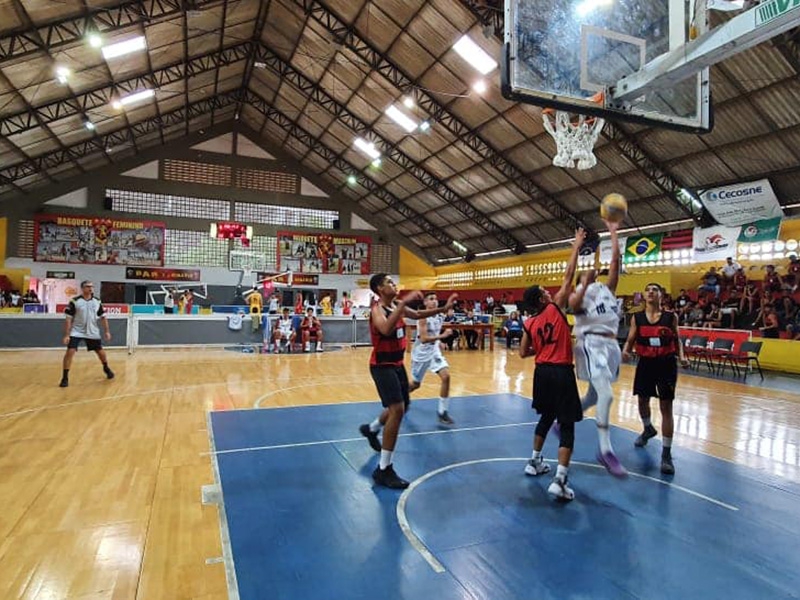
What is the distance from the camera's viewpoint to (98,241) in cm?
2512

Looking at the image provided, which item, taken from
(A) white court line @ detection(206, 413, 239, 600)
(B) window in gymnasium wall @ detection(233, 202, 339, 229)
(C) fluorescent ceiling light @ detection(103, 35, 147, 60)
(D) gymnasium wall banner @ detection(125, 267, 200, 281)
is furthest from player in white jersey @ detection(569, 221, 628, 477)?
(B) window in gymnasium wall @ detection(233, 202, 339, 229)

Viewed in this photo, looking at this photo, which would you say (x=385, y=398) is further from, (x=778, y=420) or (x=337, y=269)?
(x=337, y=269)

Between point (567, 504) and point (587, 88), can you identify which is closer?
point (567, 504)

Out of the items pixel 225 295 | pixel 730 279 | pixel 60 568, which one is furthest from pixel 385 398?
pixel 225 295

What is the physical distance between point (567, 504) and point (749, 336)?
11.8 meters

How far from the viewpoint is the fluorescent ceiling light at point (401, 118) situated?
19925 millimetres

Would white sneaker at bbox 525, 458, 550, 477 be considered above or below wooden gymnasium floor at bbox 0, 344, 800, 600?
above

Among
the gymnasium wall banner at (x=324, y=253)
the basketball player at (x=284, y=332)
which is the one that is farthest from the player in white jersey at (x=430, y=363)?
the gymnasium wall banner at (x=324, y=253)

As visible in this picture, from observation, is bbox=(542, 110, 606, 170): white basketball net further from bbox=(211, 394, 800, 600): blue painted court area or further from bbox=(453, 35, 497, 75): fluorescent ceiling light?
bbox=(453, 35, 497, 75): fluorescent ceiling light

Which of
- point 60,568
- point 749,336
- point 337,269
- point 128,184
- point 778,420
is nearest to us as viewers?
point 60,568

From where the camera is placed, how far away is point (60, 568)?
279 centimetres

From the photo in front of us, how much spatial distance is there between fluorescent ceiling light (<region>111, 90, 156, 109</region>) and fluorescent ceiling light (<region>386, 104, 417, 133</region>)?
29.5ft

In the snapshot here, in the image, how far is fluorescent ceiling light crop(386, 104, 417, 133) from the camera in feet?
65.4

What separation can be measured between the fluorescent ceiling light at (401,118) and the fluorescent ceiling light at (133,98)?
354 inches
